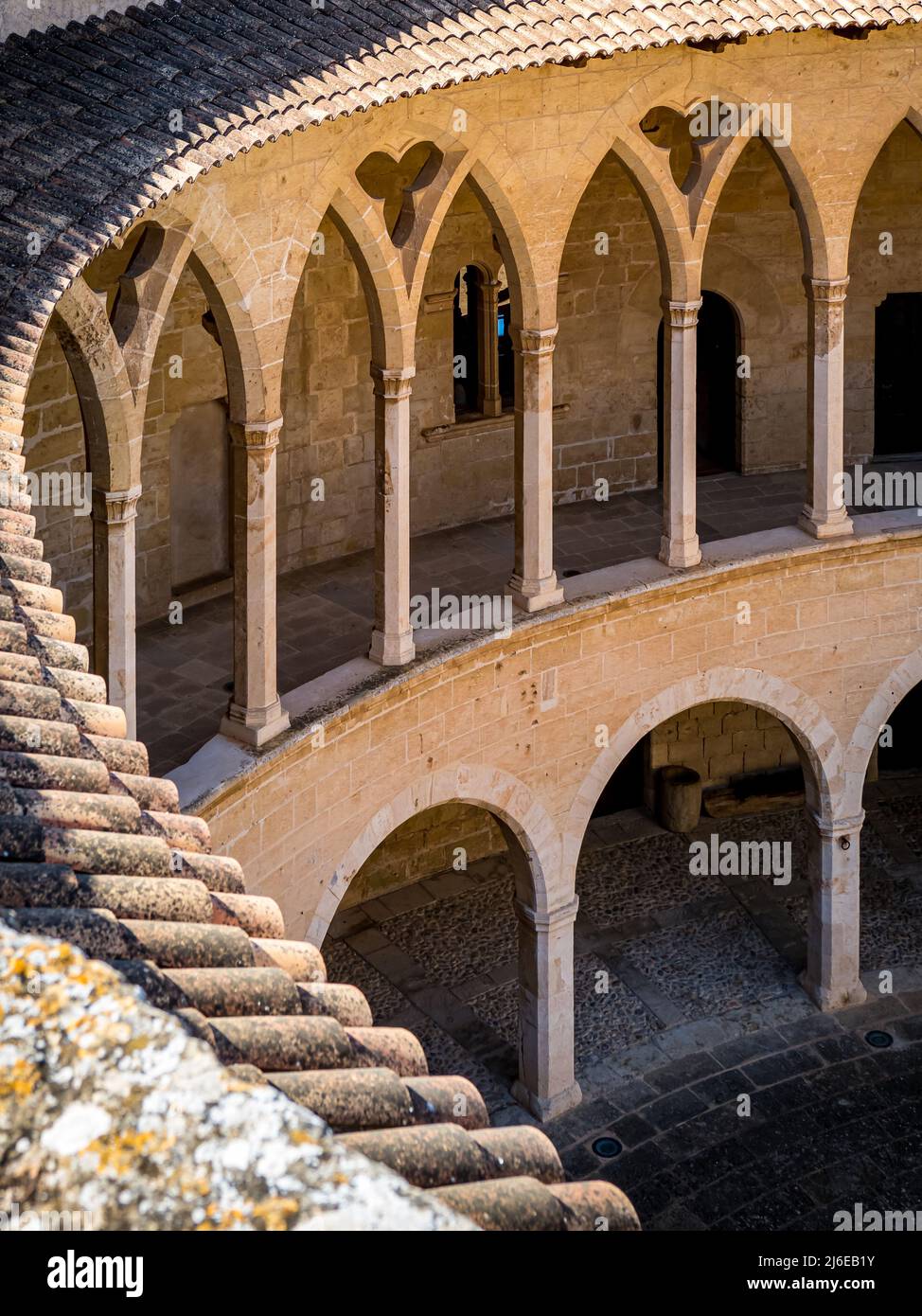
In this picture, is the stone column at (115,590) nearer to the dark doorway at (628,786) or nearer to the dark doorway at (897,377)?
the dark doorway at (628,786)

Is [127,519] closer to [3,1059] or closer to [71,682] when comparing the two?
[71,682]

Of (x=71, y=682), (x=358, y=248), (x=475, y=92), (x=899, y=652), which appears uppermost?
(x=475, y=92)

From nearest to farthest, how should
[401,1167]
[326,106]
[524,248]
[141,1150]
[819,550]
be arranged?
1. [141,1150]
2. [401,1167]
3. [326,106]
4. [524,248]
5. [819,550]

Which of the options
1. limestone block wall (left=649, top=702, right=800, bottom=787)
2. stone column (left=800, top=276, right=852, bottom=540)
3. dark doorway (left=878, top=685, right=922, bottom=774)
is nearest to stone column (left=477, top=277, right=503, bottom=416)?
stone column (left=800, top=276, right=852, bottom=540)

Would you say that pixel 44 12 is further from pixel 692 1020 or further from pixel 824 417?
pixel 692 1020

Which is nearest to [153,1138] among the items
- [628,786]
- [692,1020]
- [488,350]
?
[692,1020]

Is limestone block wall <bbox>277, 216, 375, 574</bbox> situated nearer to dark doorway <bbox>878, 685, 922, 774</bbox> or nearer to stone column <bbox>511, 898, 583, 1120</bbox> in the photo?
stone column <bbox>511, 898, 583, 1120</bbox>

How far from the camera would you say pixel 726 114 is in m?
19.1

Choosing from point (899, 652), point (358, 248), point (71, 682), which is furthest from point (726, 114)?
point (71, 682)

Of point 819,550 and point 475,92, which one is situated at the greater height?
point 475,92

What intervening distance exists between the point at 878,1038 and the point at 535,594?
549 centimetres

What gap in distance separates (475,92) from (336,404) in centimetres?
487

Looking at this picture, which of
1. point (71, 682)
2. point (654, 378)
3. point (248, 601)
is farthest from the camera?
point (654, 378)

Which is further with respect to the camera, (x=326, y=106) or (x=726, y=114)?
(x=726, y=114)
